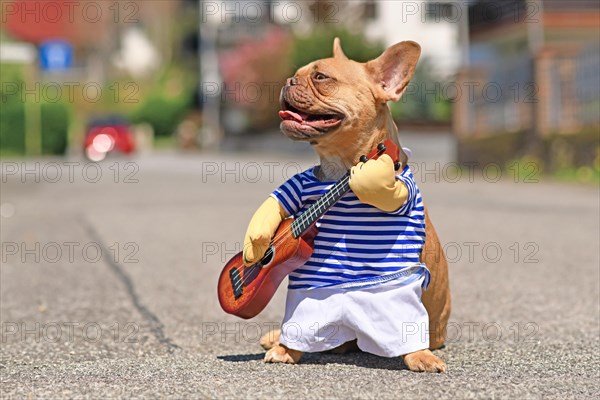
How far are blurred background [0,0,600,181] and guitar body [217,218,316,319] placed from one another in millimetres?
11993

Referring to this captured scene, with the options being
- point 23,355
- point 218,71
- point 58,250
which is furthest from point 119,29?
point 23,355

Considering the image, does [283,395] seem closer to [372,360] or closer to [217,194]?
[372,360]

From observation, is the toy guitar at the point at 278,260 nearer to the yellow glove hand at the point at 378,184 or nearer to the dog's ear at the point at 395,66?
the yellow glove hand at the point at 378,184

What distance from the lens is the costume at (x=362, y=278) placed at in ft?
12.1

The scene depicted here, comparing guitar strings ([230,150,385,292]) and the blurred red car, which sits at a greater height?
the blurred red car

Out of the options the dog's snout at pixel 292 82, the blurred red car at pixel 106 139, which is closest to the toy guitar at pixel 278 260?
the dog's snout at pixel 292 82

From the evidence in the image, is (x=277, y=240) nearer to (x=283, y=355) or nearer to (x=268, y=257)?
(x=268, y=257)

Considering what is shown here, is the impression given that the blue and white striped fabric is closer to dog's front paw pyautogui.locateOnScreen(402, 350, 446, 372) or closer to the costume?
the costume

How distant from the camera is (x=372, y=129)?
370 centimetres

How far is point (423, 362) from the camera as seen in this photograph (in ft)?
11.8

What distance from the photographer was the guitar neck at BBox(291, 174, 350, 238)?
3.62 m

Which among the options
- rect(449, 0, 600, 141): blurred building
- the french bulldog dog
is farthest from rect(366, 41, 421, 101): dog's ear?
rect(449, 0, 600, 141): blurred building

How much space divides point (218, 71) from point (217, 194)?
3372 cm

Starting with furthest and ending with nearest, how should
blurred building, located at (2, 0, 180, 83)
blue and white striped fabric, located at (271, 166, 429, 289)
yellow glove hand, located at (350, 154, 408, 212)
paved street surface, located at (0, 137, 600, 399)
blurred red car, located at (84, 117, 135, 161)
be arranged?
blurred building, located at (2, 0, 180, 83)
blurred red car, located at (84, 117, 135, 161)
blue and white striped fabric, located at (271, 166, 429, 289)
yellow glove hand, located at (350, 154, 408, 212)
paved street surface, located at (0, 137, 600, 399)
